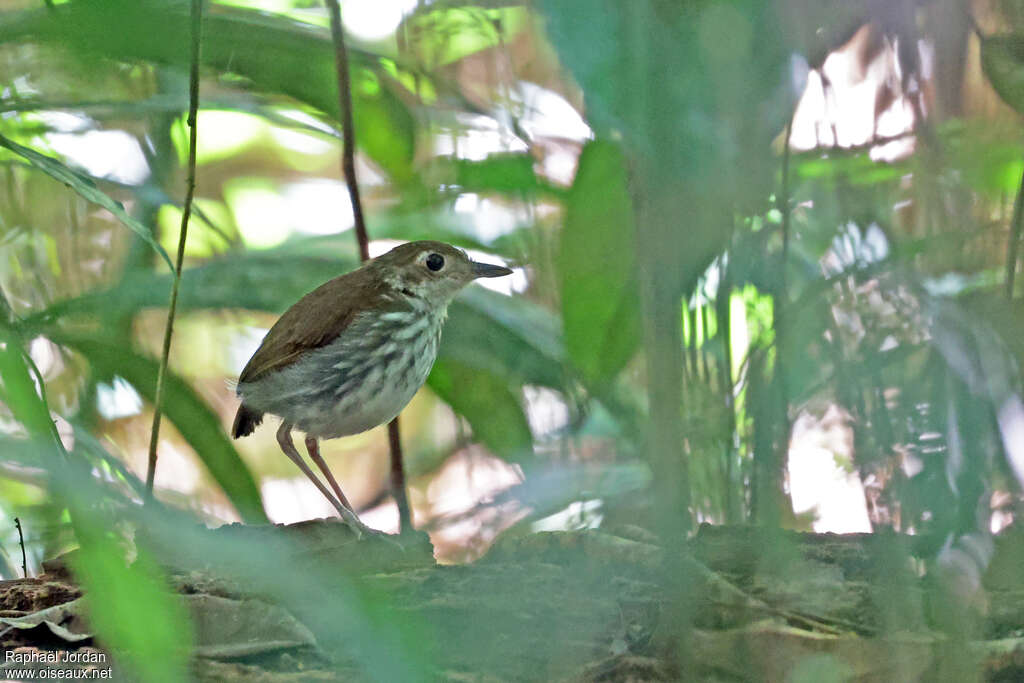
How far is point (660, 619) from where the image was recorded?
3.45ft

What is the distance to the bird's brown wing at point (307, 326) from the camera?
2.29m

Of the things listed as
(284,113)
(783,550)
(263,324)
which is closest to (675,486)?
(783,550)

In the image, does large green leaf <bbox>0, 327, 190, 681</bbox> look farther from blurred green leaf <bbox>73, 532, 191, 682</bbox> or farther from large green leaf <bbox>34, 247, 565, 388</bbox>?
large green leaf <bbox>34, 247, 565, 388</bbox>

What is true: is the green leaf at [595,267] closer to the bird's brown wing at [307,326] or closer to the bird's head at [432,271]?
the bird's head at [432,271]

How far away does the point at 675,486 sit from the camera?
73 cm

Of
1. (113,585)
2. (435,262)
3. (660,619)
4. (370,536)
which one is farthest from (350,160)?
(113,585)

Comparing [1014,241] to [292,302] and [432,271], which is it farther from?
[292,302]

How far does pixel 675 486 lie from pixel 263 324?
8.23 feet

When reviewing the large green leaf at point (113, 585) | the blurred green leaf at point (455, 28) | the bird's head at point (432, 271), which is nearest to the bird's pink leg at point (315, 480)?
the bird's head at point (432, 271)

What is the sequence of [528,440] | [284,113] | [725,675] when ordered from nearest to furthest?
[725,675]
[528,440]
[284,113]

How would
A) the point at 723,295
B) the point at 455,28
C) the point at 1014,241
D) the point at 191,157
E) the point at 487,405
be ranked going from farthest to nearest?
the point at 487,405
the point at 455,28
the point at 191,157
the point at 1014,241
the point at 723,295

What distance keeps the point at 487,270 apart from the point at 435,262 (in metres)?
0.15

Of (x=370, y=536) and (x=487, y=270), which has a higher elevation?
(x=487, y=270)

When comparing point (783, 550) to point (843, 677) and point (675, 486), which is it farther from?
point (843, 677)
